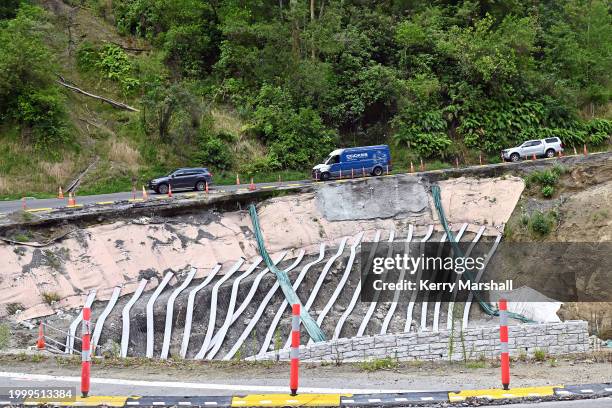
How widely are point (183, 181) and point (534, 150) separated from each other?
21.7 metres

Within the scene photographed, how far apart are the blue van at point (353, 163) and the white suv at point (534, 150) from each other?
8.42 m

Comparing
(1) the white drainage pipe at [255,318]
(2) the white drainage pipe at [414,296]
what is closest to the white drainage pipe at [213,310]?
(1) the white drainage pipe at [255,318]

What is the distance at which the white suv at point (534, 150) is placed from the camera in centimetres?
3797

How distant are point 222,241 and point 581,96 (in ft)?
109

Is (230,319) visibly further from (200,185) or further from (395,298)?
(200,185)

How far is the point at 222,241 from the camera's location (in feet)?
76.4

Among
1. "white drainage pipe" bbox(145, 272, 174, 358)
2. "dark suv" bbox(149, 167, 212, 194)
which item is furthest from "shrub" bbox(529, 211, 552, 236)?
"dark suv" bbox(149, 167, 212, 194)

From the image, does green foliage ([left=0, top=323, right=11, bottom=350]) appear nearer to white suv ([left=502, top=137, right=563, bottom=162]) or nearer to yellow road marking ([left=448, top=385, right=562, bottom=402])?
yellow road marking ([left=448, top=385, right=562, bottom=402])

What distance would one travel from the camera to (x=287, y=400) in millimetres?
7422

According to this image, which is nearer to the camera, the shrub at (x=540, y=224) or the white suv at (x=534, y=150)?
the shrub at (x=540, y=224)

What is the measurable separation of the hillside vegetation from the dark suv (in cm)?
381

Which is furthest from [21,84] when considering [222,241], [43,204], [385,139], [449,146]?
[449,146]

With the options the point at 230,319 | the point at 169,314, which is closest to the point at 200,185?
the point at 230,319

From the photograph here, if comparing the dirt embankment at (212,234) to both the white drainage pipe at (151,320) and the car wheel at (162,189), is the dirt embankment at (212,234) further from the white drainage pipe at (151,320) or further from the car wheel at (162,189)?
the car wheel at (162,189)
